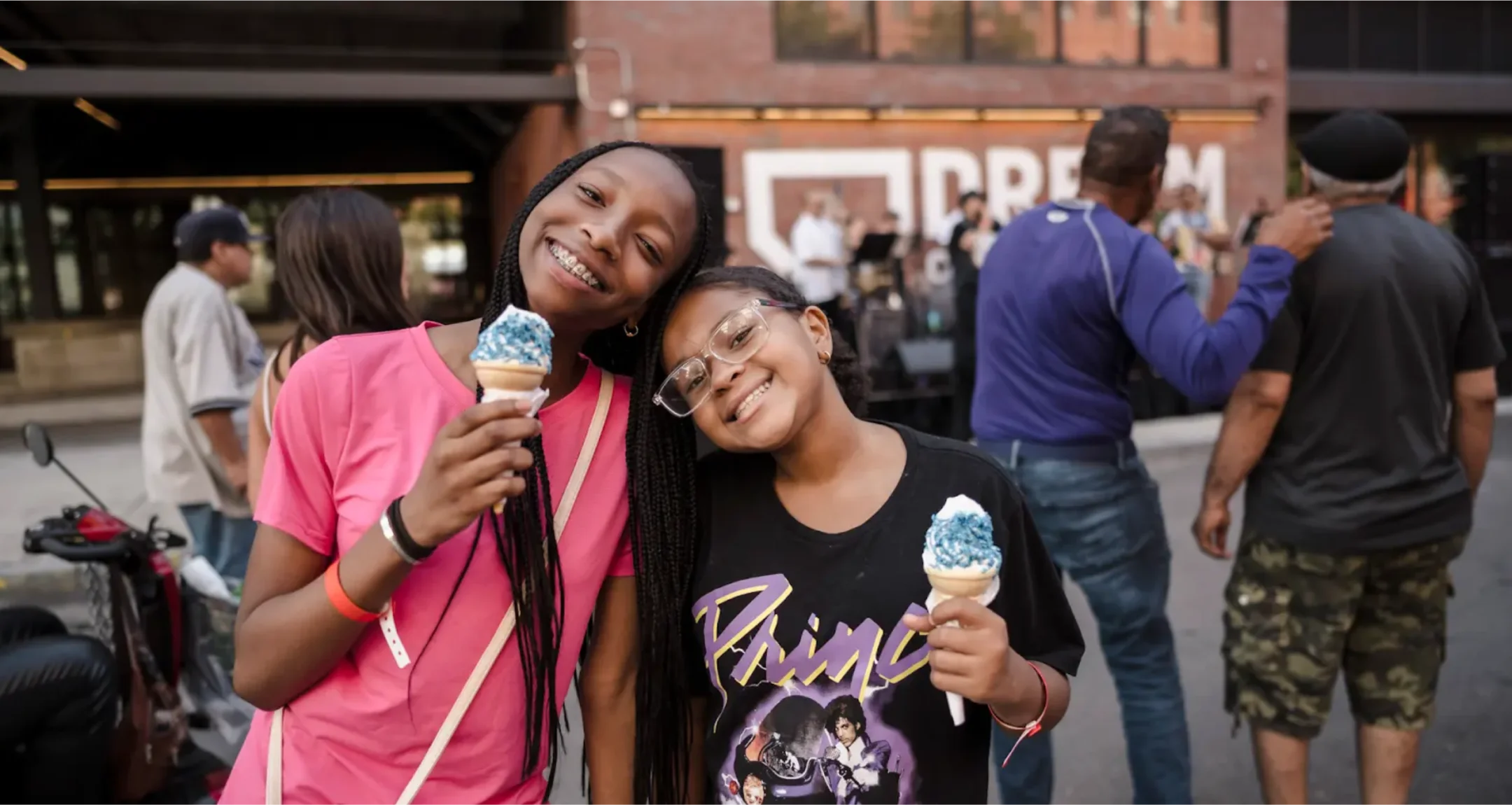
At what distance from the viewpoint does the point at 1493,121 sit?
18.4 metres

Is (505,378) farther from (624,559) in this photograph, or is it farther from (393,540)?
(624,559)

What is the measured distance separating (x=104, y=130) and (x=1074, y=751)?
1949cm

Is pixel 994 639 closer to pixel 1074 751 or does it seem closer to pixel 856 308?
pixel 1074 751

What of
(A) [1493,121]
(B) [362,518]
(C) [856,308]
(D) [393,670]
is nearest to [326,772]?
(D) [393,670]

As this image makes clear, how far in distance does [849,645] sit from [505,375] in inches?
26.8

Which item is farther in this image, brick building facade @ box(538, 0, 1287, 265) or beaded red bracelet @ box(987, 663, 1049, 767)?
brick building facade @ box(538, 0, 1287, 265)

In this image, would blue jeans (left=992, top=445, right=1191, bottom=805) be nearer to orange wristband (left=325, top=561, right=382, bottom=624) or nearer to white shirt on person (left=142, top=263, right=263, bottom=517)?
orange wristband (left=325, top=561, right=382, bottom=624)

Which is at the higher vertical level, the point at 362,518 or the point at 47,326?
the point at 362,518

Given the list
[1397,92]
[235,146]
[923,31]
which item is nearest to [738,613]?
[923,31]

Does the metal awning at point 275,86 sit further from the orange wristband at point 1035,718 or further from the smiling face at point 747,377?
the orange wristband at point 1035,718

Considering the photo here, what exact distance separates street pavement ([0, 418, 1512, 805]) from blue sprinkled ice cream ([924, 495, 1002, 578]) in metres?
1.79

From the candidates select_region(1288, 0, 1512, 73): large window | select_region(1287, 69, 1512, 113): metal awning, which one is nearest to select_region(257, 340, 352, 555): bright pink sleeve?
select_region(1287, 69, 1512, 113): metal awning

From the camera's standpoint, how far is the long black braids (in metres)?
1.61

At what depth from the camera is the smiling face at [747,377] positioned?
1.72 meters
